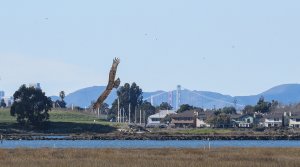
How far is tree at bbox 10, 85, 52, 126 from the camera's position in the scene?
173000mm

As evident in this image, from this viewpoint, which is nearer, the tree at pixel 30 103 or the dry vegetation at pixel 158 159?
the dry vegetation at pixel 158 159

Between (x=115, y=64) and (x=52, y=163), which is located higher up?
(x=115, y=64)

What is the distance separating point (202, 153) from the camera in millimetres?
81688

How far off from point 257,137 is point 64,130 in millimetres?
41161

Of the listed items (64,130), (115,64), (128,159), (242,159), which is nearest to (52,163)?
(128,159)

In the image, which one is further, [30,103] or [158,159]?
[30,103]

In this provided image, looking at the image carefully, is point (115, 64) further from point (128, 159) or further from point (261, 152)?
point (261, 152)

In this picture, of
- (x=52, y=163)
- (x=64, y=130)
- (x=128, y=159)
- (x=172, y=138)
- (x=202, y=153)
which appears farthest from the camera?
(x=64, y=130)

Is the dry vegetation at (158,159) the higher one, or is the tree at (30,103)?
the tree at (30,103)

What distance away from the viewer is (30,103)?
173 m

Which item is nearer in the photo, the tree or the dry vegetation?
the dry vegetation

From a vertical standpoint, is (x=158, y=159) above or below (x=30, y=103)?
below

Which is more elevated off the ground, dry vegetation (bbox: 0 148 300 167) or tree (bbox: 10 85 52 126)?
tree (bbox: 10 85 52 126)

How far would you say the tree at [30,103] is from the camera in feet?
568
